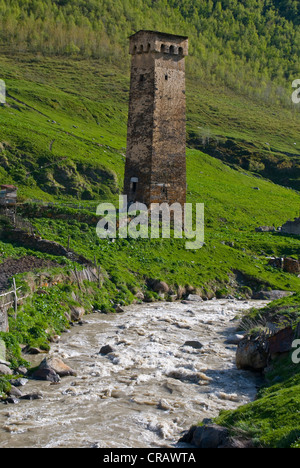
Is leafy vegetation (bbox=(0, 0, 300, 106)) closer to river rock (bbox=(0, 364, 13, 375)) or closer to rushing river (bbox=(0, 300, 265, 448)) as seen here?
rushing river (bbox=(0, 300, 265, 448))

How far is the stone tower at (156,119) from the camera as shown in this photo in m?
41.0

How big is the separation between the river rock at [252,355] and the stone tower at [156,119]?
22009mm

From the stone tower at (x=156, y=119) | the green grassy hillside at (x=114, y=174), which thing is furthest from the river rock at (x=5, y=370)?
the stone tower at (x=156, y=119)

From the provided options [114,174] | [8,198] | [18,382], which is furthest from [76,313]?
[114,174]

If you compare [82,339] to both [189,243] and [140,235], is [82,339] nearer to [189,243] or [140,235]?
[140,235]

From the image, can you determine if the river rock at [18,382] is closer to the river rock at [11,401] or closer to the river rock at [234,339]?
the river rock at [11,401]

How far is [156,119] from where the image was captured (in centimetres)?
4128

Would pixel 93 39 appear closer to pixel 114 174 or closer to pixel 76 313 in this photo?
pixel 114 174

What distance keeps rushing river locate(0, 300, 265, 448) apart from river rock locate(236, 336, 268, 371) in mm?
335

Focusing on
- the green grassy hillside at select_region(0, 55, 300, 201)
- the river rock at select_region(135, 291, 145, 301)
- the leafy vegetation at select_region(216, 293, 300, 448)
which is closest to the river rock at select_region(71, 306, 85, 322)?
the river rock at select_region(135, 291, 145, 301)

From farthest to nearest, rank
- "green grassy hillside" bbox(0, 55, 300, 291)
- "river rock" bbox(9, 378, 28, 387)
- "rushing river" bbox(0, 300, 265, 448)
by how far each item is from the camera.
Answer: "green grassy hillside" bbox(0, 55, 300, 291) → "river rock" bbox(9, 378, 28, 387) → "rushing river" bbox(0, 300, 265, 448)

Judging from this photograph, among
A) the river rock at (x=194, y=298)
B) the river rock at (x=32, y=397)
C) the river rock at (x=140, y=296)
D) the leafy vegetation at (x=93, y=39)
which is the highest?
the leafy vegetation at (x=93, y=39)

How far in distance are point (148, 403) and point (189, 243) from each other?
23.1m

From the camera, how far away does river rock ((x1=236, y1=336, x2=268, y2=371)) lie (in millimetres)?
19875
